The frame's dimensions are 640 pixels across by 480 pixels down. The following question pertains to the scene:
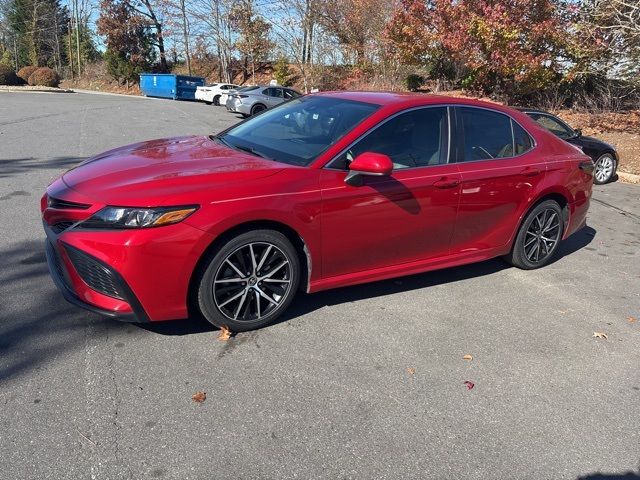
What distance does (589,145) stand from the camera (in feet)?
34.9

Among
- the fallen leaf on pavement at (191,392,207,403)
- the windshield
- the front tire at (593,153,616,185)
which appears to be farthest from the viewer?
Answer: the front tire at (593,153,616,185)

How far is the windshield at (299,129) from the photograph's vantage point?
13.1 ft

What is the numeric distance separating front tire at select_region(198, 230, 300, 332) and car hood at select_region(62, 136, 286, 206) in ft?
1.40

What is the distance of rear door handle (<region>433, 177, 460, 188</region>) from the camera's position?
168 inches

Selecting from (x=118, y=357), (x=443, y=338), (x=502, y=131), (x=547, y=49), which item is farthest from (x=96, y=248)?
(x=547, y=49)

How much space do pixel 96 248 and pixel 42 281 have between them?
4.68 ft

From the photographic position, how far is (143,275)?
3174mm

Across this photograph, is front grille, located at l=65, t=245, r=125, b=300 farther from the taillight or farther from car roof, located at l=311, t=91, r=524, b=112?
the taillight

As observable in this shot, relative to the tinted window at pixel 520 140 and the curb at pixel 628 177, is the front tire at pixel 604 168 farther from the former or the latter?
the tinted window at pixel 520 140

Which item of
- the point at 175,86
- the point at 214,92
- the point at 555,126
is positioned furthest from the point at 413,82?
the point at 175,86

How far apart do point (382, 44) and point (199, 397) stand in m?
25.6

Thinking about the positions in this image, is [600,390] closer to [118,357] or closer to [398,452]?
[398,452]

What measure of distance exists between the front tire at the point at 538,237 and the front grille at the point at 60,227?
3938 mm

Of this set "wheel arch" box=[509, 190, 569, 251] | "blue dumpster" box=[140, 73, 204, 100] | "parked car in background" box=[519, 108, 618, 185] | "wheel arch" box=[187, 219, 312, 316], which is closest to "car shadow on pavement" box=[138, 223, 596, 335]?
"wheel arch" box=[187, 219, 312, 316]
